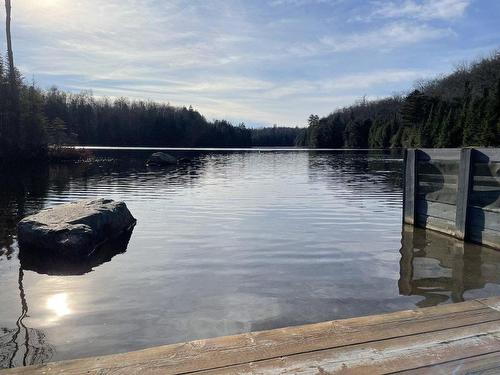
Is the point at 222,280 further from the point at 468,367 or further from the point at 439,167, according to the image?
the point at 439,167

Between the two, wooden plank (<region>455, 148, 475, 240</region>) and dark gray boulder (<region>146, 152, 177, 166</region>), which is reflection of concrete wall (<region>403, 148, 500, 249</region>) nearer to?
wooden plank (<region>455, 148, 475, 240</region>)

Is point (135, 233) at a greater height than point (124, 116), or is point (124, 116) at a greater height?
point (124, 116)

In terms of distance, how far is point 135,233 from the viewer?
1119 centimetres

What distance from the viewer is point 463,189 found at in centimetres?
895

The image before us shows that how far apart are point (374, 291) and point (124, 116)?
148m

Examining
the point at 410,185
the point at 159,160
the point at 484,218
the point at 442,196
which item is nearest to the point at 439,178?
the point at 442,196

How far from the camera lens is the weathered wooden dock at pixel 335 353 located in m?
3.26

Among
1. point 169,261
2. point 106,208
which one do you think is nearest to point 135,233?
point 106,208

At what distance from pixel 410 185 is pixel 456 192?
68.9 inches

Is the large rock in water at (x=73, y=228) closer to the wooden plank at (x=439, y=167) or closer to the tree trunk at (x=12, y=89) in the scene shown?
the wooden plank at (x=439, y=167)

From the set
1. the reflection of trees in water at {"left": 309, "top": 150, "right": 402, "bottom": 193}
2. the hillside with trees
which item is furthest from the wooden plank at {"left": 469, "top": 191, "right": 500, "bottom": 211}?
the hillside with trees

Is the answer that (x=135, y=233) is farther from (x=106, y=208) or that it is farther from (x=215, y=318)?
(x=215, y=318)

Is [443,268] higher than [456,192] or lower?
lower

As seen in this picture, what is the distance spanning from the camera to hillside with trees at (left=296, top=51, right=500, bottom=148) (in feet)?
208
